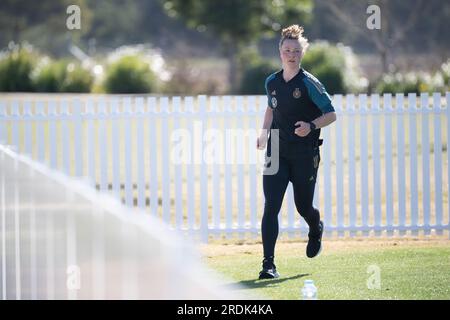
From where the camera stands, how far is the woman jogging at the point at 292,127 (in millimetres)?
7754

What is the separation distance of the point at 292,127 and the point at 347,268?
146 cm

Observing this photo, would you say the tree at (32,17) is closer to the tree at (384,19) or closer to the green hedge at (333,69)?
the tree at (384,19)

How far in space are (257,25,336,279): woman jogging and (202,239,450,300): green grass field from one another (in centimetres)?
47

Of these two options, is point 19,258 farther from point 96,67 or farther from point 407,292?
point 96,67

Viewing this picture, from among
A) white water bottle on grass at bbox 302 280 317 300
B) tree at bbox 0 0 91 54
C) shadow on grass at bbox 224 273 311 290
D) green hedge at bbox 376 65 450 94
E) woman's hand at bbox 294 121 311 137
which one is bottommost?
shadow on grass at bbox 224 273 311 290

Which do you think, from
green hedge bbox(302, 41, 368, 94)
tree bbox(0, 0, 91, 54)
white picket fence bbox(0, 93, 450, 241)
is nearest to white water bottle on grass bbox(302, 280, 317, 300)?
white picket fence bbox(0, 93, 450, 241)

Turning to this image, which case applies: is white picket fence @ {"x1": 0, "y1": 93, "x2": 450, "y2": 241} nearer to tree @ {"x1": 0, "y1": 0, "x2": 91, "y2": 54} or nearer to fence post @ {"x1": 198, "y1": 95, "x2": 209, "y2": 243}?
fence post @ {"x1": 198, "y1": 95, "x2": 209, "y2": 243}

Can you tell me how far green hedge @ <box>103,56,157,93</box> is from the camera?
35000mm

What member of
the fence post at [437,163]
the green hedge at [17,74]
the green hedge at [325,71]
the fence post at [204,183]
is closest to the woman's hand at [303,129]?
the fence post at [204,183]

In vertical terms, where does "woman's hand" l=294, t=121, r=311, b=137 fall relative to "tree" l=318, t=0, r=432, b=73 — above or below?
below
